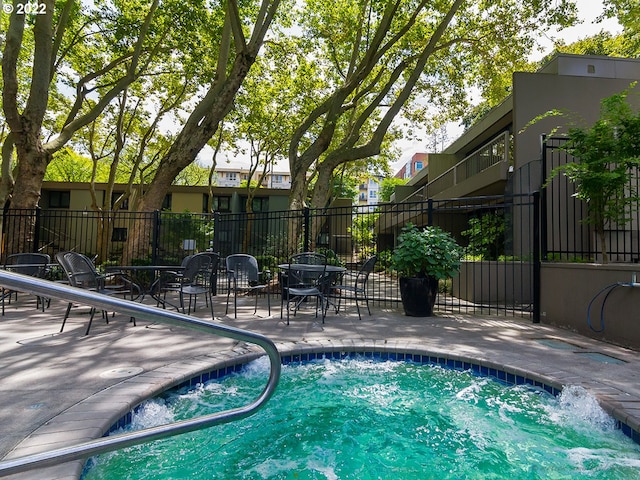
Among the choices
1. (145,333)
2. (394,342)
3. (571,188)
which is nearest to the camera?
(394,342)

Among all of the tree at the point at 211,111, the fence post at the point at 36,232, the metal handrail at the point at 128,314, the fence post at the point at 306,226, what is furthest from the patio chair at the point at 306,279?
the fence post at the point at 36,232

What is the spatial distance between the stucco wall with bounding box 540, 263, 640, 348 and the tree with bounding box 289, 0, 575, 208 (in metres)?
5.84

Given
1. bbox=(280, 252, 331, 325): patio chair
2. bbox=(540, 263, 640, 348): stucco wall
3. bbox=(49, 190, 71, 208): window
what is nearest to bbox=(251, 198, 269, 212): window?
bbox=(49, 190, 71, 208): window

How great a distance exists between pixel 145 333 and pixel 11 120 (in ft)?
23.8

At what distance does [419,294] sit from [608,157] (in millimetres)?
3272

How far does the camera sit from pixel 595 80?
33.1 feet

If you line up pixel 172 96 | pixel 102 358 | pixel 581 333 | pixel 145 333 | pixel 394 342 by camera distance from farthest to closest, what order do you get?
1. pixel 172 96
2. pixel 581 333
3. pixel 145 333
4. pixel 394 342
5. pixel 102 358

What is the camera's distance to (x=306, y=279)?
714 centimetres

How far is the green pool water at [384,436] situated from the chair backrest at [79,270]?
2543 mm

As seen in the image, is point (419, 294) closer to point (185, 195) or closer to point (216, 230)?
point (216, 230)

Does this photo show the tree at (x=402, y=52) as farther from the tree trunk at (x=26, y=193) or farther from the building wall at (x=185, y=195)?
the building wall at (x=185, y=195)

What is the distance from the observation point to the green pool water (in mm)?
2152

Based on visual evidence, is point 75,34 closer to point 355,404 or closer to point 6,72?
point 6,72

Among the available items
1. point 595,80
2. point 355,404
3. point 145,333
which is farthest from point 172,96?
point 355,404
